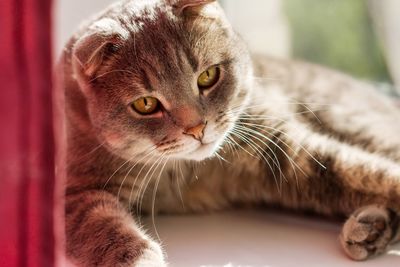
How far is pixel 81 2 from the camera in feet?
6.32

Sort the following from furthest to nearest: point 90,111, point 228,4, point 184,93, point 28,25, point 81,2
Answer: point 228,4 < point 81,2 < point 90,111 < point 184,93 < point 28,25

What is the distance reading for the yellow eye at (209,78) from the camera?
4.37 ft

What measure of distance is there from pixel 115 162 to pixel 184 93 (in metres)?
0.29

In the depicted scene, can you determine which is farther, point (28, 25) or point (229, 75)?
point (229, 75)

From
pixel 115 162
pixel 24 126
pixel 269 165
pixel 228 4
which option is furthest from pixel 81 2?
pixel 24 126

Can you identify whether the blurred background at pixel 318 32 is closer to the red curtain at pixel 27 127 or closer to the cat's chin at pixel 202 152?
the cat's chin at pixel 202 152

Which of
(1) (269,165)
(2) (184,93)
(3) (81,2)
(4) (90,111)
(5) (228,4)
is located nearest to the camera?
(2) (184,93)

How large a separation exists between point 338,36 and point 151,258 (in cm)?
146

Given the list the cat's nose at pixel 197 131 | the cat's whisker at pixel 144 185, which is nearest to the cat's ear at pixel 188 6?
the cat's nose at pixel 197 131

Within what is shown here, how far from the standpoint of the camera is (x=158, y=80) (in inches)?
49.9

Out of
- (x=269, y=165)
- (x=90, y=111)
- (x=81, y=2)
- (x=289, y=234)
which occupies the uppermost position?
(x=81, y=2)

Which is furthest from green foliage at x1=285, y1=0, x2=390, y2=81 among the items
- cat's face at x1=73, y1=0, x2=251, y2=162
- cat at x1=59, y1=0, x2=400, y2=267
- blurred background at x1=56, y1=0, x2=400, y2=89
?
cat's face at x1=73, y1=0, x2=251, y2=162

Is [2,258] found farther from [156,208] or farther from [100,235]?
[156,208]

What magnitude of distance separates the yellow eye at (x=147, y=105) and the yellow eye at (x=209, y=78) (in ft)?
0.37
